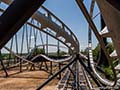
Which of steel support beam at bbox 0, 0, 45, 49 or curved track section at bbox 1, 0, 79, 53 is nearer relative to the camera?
steel support beam at bbox 0, 0, 45, 49

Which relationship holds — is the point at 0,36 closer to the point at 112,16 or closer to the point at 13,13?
the point at 13,13

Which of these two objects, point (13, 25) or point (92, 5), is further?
point (92, 5)

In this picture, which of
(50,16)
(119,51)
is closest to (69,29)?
(50,16)

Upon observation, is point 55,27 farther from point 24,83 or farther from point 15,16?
point 15,16

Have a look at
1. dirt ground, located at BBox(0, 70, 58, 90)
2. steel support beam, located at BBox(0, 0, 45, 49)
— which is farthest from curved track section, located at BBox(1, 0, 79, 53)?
steel support beam, located at BBox(0, 0, 45, 49)

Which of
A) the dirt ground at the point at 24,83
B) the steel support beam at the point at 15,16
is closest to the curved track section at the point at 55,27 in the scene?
the dirt ground at the point at 24,83

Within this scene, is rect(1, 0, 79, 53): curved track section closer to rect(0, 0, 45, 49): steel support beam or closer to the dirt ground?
the dirt ground

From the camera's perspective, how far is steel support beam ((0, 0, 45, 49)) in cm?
61

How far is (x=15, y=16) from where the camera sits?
610 millimetres

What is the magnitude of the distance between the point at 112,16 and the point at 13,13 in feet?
2.47

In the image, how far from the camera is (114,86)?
4.69 metres

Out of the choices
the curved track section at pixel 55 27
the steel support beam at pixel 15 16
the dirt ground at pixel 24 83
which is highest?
the curved track section at pixel 55 27

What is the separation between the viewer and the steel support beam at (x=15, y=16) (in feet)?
2.01

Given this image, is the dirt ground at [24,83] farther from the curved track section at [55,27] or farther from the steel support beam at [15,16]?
the steel support beam at [15,16]
